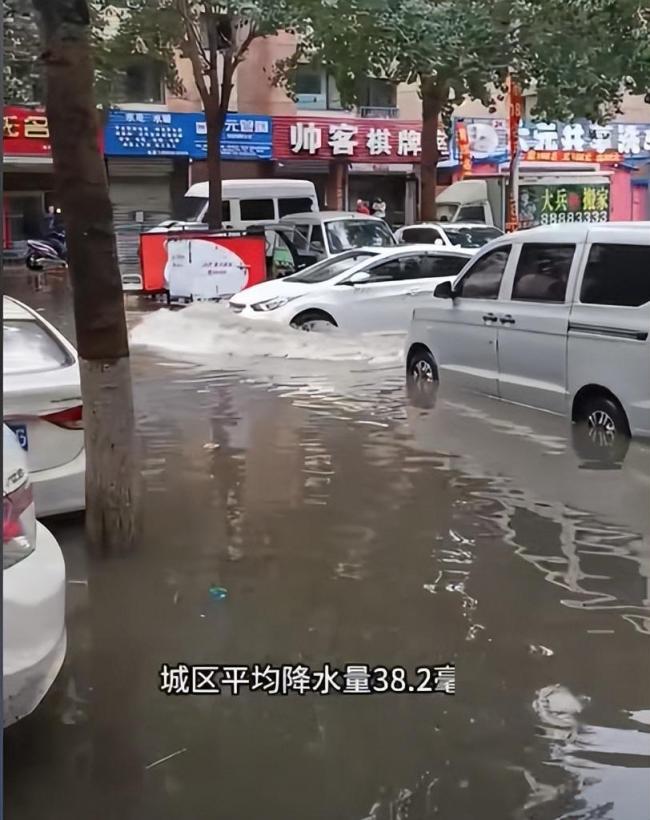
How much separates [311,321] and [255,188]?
8892 mm

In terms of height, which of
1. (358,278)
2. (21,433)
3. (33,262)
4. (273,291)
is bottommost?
(21,433)

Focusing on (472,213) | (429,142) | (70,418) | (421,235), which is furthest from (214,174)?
(70,418)

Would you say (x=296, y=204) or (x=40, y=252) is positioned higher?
(x=296, y=204)

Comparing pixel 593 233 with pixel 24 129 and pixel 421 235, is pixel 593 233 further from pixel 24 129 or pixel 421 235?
pixel 421 235

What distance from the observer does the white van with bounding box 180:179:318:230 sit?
20.6 m

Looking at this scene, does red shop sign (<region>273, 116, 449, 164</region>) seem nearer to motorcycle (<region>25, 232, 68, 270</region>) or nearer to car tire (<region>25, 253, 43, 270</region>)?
motorcycle (<region>25, 232, 68, 270</region>)

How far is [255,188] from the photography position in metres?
21.1

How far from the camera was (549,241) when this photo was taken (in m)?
7.80

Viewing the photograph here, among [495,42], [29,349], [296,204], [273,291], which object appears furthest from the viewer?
[296,204]

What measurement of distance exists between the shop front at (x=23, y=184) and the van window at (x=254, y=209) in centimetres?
665

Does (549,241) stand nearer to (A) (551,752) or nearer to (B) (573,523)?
(B) (573,523)

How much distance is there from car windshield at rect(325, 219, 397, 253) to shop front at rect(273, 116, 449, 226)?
3462 millimetres

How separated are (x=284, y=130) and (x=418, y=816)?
2006 cm

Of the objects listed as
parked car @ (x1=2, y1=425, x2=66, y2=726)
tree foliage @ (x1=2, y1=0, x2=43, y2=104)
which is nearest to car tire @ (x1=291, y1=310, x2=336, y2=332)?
tree foliage @ (x1=2, y1=0, x2=43, y2=104)
